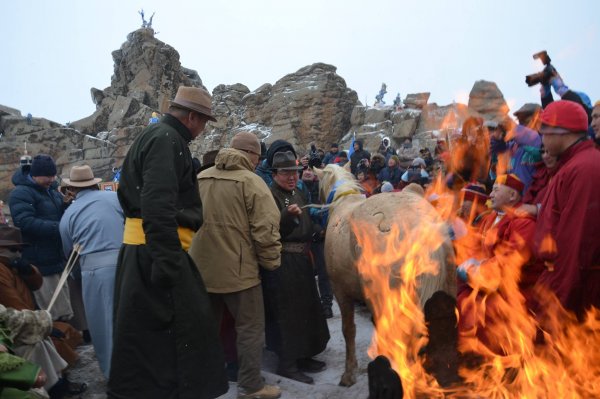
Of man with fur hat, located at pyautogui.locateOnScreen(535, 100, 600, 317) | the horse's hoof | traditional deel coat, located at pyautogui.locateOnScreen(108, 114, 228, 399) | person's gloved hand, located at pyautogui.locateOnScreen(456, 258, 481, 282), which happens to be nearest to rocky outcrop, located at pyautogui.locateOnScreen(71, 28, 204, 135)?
the horse's hoof

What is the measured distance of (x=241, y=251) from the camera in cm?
397

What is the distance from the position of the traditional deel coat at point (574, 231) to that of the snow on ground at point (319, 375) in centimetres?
198

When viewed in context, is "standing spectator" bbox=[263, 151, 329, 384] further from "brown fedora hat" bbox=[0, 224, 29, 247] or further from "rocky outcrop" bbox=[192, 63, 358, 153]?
"rocky outcrop" bbox=[192, 63, 358, 153]

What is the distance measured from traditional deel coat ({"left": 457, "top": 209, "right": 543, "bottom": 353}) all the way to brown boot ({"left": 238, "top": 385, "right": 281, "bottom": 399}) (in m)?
1.76

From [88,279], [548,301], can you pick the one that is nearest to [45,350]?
[88,279]

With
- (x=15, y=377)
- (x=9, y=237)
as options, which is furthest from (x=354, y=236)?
(x=9, y=237)

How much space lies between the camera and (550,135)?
3006 millimetres

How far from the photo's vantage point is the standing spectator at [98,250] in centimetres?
430

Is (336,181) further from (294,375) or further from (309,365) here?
(294,375)

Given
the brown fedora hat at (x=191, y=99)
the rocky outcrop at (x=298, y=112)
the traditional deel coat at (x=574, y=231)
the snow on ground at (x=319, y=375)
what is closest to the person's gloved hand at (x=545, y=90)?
the traditional deel coat at (x=574, y=231)

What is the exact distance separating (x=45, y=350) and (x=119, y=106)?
102ft

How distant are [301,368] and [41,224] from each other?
3277mm

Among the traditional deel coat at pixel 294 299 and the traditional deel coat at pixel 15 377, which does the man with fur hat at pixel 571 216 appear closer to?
the traditional deel coat at pixel 294 299

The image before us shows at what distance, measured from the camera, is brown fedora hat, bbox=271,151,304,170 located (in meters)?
4.63
